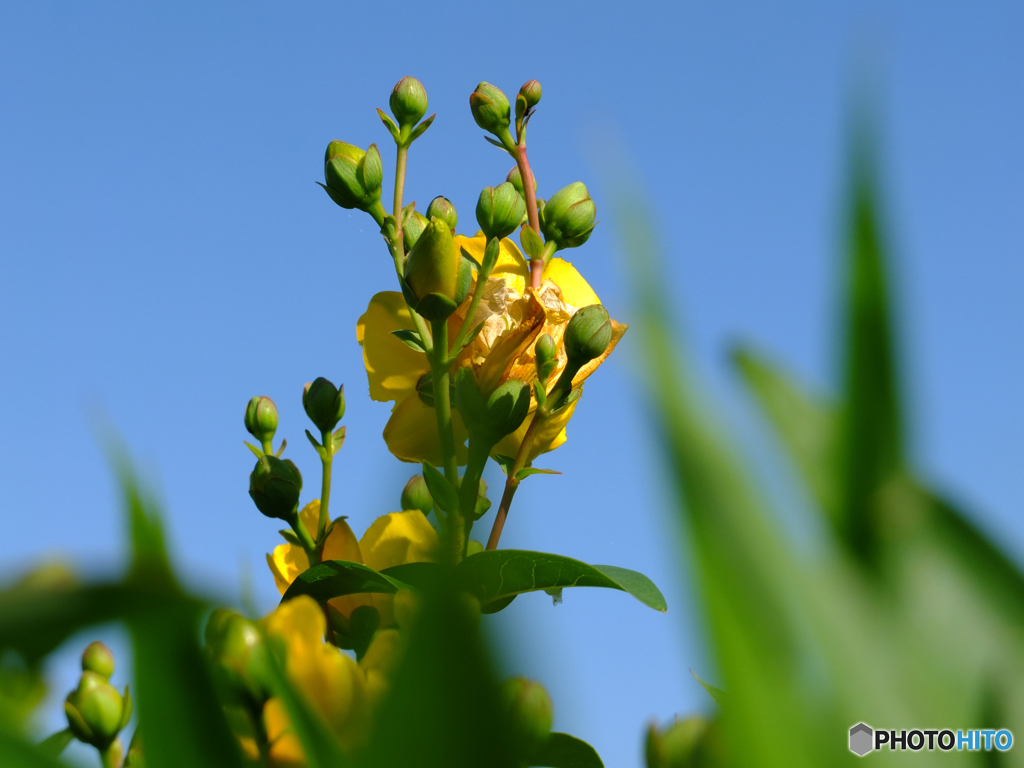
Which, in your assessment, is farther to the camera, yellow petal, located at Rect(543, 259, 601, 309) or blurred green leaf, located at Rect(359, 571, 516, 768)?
yellow petal, located at Rect(543, 259, 601, 309)

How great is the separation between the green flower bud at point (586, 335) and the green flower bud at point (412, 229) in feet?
0.44

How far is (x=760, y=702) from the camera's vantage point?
5.6 inches

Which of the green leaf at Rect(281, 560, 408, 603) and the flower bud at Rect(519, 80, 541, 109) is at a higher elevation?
the flower bud at Rect(519, 80, 541, 109)

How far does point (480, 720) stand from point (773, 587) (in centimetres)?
5

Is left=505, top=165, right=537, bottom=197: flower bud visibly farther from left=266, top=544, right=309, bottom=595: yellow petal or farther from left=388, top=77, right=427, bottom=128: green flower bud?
left=266, top=544, right=309, bottom=595: yellow petal

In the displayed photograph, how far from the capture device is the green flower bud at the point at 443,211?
2.39 ft

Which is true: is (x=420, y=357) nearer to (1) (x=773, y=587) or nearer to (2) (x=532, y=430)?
(2) (x=532, y=430)

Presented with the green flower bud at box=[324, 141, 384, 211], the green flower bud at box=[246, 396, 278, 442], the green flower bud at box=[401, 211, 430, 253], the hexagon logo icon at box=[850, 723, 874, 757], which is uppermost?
the green flower bud at box=[324, 141, 384, 211]

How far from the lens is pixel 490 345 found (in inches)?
26.1

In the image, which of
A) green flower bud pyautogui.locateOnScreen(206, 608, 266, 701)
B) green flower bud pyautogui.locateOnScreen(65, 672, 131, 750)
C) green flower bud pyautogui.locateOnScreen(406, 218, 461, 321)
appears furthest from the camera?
green flower bud pyautogui.locateOnScreen(406, 218, 461, 321)

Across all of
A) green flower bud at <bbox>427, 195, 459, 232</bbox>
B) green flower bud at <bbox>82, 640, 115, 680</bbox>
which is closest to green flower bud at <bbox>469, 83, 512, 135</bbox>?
green flower bud at <bbox>427, 195, 459, 232</bbox>

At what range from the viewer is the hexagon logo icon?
0.15 m

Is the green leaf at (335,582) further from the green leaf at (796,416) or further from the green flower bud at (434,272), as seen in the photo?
the green leaf at (796,416)

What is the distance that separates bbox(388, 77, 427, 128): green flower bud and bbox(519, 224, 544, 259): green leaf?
0.57ft
